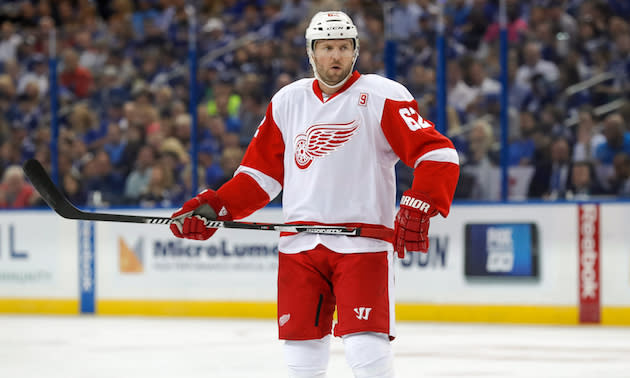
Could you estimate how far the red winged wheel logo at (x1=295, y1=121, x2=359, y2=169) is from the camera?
9.89ft

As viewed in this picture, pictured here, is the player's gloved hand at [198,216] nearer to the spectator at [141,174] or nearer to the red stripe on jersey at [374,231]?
the red stripe on jersey at [374,231]

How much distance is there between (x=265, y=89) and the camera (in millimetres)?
7457

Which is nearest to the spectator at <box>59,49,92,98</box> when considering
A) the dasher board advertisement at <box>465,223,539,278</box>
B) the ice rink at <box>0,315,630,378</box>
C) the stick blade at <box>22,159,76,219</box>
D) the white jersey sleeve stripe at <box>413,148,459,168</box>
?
the ice rink at <box>0,315,630,378</box>

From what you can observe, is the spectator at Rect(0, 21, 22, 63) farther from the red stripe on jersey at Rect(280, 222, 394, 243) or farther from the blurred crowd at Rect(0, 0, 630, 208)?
the red stripe on jersey at Rect(280, 222, 394, 243)

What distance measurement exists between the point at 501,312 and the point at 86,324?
3.14 m

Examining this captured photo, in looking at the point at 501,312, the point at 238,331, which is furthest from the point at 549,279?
the point at 238,331

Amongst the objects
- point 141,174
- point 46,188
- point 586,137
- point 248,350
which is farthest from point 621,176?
point 46,188

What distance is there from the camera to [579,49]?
694cm

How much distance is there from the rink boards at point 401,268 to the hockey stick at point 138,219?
4212 mm

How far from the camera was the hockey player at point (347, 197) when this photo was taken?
290 cm

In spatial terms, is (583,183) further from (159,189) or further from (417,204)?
(417,204)

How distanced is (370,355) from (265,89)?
4.80 meters

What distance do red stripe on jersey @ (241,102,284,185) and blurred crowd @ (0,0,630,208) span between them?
3848 millimetres

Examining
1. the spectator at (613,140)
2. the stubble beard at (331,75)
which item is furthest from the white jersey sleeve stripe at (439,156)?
the spectator at (613,140)
